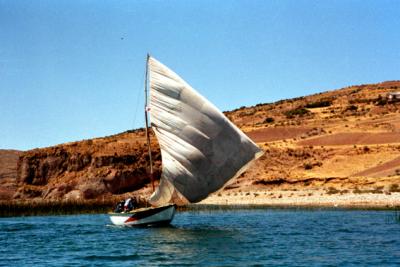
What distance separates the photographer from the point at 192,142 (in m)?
33.2

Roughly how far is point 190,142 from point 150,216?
4965mm

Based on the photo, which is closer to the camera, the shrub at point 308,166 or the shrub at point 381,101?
the shrub at point 308,166

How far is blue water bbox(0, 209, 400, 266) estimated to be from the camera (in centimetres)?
2323

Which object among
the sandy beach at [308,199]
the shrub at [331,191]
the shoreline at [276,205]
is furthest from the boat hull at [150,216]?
the shrub at [331,191]

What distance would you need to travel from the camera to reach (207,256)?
949 inches

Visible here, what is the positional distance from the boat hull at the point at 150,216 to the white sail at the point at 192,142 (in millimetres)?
1020

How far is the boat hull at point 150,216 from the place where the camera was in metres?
34.9

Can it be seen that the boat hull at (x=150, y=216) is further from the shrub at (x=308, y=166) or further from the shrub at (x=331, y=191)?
the shrub at (x=308, y=166)

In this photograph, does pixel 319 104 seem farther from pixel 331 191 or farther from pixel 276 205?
pixel 276 205

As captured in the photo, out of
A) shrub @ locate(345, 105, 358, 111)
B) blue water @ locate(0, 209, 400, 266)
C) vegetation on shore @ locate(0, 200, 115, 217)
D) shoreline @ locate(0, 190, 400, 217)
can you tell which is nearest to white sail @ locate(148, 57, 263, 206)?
blue water @ locate(0, 209, 400, 266)

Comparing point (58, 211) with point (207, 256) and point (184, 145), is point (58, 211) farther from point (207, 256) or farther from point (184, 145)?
point (207, 256)

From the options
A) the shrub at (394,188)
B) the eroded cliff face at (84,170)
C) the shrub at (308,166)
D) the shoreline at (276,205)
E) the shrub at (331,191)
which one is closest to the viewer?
the shoreline at (276,205)

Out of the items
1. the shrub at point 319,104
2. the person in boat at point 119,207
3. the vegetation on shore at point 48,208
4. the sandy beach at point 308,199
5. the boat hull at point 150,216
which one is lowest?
the boat hull at point 150,216

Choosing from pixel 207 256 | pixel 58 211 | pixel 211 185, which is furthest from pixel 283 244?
pixel 58 211
